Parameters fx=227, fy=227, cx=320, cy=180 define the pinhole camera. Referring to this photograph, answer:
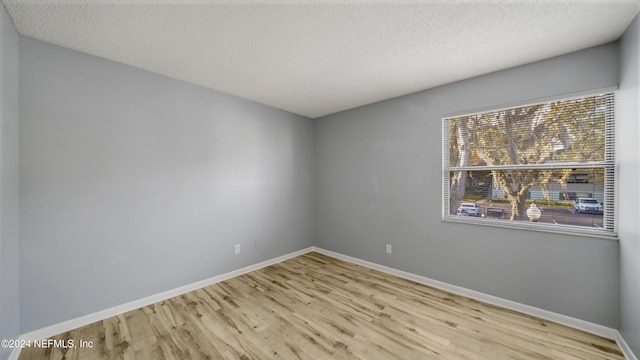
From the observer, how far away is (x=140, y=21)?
1.68m

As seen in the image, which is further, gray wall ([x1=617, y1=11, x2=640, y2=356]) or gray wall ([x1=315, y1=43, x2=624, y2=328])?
gray wall ([x1=315, y1=43, x2=624, y2=328])

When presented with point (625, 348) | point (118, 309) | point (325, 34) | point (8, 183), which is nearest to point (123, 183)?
point (8, 183)

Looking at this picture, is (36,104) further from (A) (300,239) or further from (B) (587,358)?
(B) (587,358)

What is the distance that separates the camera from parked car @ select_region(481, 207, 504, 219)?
2449 mm

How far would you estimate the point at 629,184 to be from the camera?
5.59 ft

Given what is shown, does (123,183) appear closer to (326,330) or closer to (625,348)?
(326,330)

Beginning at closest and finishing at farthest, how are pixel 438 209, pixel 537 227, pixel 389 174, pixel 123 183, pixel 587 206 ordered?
pixel 587 206 < pixel 537 227 < pixel 123 183 < pixel 438 209 < pixel 389 174

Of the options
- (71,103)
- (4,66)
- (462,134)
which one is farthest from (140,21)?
(462,134)

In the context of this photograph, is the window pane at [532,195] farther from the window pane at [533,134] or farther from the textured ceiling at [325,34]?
the textured ceiling at [325,34]

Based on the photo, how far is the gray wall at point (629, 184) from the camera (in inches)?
63.1

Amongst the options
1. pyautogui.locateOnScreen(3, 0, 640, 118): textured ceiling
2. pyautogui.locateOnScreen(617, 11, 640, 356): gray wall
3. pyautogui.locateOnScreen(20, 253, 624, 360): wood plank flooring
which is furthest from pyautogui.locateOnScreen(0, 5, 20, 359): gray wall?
pyautogui.locateOnScreen(617, 11, 640, 356): gray wall

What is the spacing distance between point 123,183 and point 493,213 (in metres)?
3.92

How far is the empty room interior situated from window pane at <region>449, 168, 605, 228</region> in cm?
2

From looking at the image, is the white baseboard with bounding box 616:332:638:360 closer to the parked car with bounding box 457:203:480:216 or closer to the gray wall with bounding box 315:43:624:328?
the gray wall with bounding box 315:43:624:328
